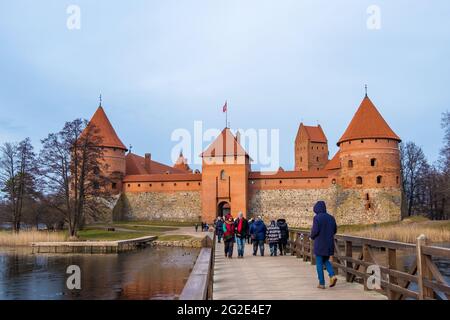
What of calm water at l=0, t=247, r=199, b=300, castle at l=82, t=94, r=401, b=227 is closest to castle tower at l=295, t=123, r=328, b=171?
castle at l=82, t=94, r=401, b=227

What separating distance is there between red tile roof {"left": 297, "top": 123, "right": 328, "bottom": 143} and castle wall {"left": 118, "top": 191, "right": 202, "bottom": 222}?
88.7 ft

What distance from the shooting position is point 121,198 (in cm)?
3975

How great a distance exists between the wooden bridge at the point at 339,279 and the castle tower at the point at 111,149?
30.8 m

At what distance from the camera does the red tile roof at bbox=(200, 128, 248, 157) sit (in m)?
38.8

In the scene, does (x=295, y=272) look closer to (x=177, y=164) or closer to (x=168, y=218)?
(x=168, y=218)

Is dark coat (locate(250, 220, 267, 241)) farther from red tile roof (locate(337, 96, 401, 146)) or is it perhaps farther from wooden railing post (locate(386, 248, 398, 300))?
red tile roof (locate(337, 96, 401, 146))

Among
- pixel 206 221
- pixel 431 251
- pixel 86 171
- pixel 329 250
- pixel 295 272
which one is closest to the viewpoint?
pixel 431 251

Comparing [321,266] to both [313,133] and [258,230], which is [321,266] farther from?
[313,133]

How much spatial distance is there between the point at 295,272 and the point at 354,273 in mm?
1738

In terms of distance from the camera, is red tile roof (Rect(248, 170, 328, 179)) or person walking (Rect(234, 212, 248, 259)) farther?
red tile roof (Rect(248, 170, 328, 179))

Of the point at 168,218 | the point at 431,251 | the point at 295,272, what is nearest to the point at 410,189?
the point at 168,218

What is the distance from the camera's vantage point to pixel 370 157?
118 ft

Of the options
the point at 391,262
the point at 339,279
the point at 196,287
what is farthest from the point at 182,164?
the point at 196,287
